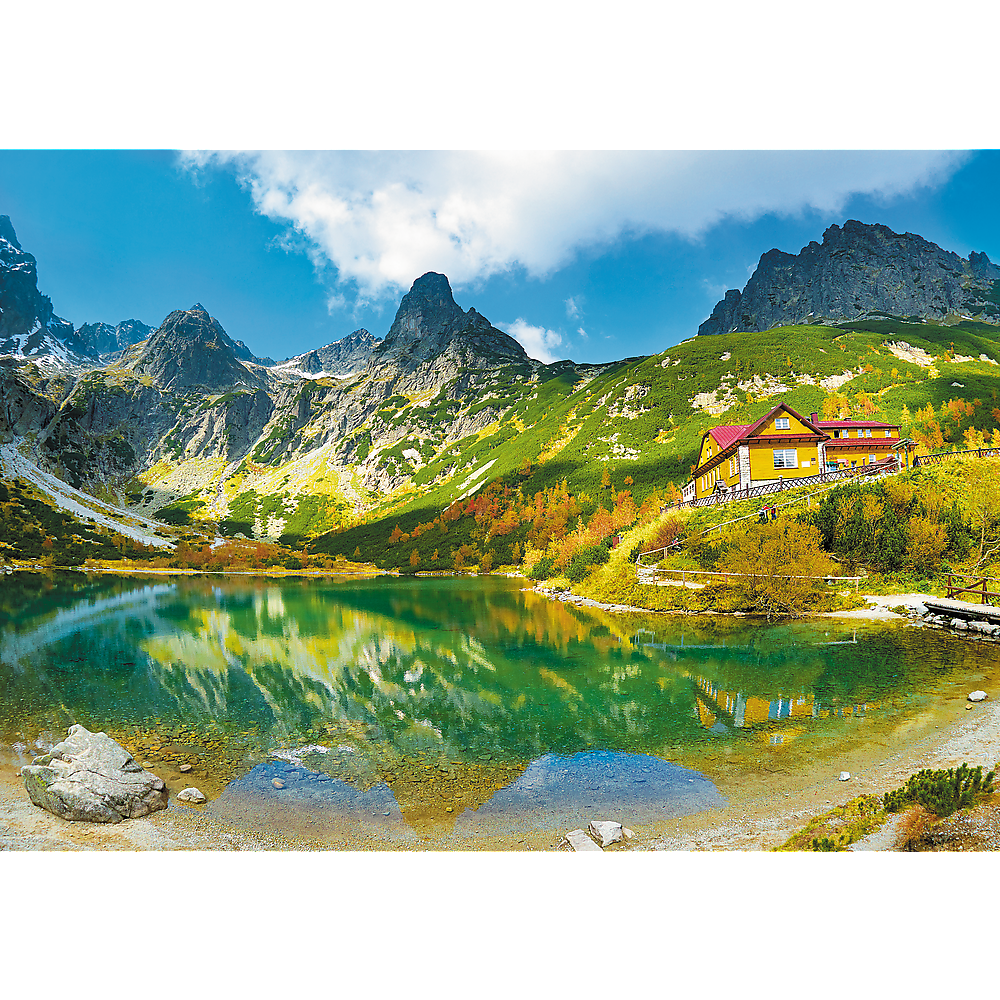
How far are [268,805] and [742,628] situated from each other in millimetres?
22881

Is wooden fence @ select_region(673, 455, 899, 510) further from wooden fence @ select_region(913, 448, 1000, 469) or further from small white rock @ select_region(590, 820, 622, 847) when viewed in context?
small white rock @ select_region(590, 820, 622, 847)

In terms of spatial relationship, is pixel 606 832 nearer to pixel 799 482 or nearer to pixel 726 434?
pixel 799 482

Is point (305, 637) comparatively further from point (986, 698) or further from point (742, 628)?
point (986, 698)

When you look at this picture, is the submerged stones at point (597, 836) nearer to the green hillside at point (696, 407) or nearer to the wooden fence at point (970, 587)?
the wooden fence at point (970, 587)

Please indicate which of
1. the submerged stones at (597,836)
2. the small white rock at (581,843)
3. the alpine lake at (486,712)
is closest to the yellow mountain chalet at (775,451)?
the alpine lake at (486,712)

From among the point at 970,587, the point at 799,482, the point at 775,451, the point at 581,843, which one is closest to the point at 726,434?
the point at 775,451

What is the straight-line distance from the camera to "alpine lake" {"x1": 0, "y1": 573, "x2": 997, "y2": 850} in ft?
32.9

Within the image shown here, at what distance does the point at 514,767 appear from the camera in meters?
11.7

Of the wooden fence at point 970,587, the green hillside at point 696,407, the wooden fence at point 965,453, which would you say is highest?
the green hillside at point 696,407

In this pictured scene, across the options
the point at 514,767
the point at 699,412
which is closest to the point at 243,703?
the point at 514,767

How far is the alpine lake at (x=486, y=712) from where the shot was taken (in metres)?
10.0

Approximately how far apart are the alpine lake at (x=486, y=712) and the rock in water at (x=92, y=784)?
686mm

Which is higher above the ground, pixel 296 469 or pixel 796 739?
pixel 296 469
